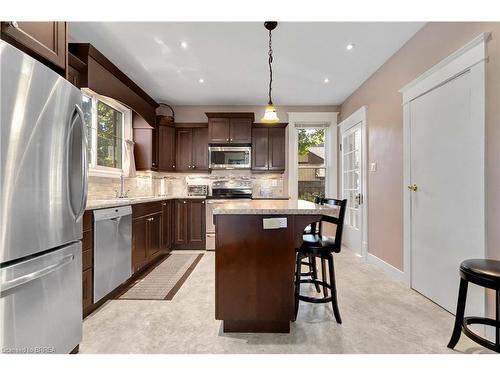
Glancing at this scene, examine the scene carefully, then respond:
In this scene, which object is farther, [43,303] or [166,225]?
[166,225]

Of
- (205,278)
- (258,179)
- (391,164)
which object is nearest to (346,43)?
(391,164)

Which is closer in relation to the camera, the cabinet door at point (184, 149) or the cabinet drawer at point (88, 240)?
the cabinet drawer at point (88, 240)

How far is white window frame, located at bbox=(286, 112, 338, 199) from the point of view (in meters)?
4.86

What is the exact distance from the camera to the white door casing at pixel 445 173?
5.98 feet

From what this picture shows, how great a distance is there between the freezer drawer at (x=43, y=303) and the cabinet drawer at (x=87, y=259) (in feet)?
1.44

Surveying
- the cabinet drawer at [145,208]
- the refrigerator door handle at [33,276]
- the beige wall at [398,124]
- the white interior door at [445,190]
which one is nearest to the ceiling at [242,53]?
the beige wall at [398,124]

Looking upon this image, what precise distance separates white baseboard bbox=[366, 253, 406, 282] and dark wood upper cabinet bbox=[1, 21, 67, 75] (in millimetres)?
3642

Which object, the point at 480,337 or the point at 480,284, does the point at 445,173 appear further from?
the point at 480,337

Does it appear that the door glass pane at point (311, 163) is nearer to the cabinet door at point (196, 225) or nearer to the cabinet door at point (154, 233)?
the cabinet door at point (196, 225)

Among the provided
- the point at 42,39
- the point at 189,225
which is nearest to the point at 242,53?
the point at 42,39

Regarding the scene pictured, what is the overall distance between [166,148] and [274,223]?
3.49 meters

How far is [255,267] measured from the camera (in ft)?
5.85

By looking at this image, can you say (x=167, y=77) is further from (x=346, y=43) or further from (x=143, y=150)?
(x=346, y=43)

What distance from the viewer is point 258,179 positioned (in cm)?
495
